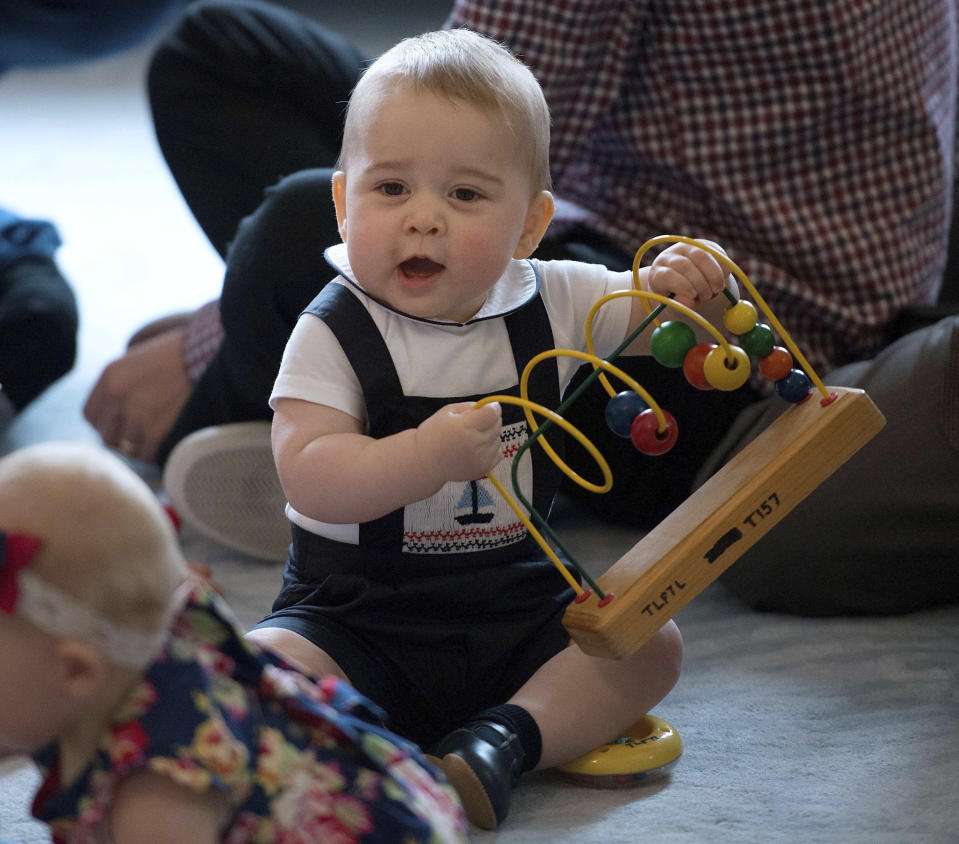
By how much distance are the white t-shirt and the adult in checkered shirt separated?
0.27 m

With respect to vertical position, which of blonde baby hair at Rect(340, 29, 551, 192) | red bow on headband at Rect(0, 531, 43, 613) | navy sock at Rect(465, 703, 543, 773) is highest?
blonde baby hair at Rect(340, 29, 551, 192)

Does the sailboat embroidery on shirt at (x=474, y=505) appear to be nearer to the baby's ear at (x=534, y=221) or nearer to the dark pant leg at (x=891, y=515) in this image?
the baby's ear at (x=534, y=221)

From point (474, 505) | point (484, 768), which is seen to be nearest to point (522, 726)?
point (484, 768)

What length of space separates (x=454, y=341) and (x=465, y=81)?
19 cm

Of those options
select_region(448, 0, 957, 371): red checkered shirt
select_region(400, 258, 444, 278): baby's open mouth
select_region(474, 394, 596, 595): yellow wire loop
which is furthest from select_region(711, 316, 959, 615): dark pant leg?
select_region(400, 258, 444, 278): baby's open mouth

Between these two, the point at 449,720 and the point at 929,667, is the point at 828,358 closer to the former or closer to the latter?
the point at 929,667

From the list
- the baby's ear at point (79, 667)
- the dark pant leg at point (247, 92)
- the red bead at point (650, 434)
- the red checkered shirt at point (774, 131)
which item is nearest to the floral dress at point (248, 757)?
the baby's ear at point (79, 667)

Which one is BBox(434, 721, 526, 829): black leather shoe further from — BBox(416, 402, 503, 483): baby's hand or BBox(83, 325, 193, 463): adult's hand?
BBox(83, 325, 193, 463): adult's hand

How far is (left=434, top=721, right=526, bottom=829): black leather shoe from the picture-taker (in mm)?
812

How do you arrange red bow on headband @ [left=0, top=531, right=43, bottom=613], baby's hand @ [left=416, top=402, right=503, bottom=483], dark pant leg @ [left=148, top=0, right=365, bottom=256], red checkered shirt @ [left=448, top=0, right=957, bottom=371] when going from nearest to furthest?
1. red bow on headband @ [left=0, top=531, right=43, bottom=613]
2. baby's hand @ [left=416, top=402, right=503, bottom=483]
3. red checkered shirt @ [left=448, top=0, right=957, bottom=371]
4. dark pant leg @ [left=148, top=0, right=365, bottom=256]

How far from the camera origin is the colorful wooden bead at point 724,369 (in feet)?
2.77

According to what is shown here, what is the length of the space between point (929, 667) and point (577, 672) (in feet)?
1.23

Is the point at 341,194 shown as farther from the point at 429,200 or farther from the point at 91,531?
the point at 91,531

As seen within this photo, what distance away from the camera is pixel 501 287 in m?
0.95
